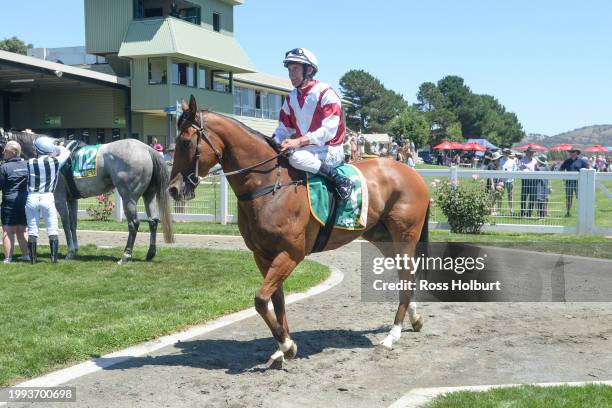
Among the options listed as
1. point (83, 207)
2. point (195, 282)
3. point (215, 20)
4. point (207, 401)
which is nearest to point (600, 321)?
point (207, 401)

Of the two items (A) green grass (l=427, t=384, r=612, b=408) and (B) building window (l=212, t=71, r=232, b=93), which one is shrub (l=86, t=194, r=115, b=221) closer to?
(A) green grass (l=427, t=384, r=612, b=408)

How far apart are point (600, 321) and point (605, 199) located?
8421 millimetres

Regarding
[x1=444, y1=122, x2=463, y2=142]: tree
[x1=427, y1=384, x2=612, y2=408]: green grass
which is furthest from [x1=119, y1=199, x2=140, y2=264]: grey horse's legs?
[x1=444, y1=122, x2=463, y2=142]: tree

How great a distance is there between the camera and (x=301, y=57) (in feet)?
18.5

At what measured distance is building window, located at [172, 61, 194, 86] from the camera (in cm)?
3588

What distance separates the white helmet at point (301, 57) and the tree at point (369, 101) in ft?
369

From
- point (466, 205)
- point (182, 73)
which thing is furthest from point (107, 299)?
point (182, 73)

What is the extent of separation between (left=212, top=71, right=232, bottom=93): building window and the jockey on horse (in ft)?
115

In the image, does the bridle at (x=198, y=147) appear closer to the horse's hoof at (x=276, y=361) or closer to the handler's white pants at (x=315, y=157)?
the handler's white pants at (x=315, y=157)

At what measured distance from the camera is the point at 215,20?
4012 cm

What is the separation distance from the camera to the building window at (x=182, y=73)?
118 feet

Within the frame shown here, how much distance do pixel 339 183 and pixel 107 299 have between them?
3.65m

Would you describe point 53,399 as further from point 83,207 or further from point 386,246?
point 83,207

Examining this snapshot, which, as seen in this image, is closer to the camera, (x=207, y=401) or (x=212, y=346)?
(x=207, y=401)
